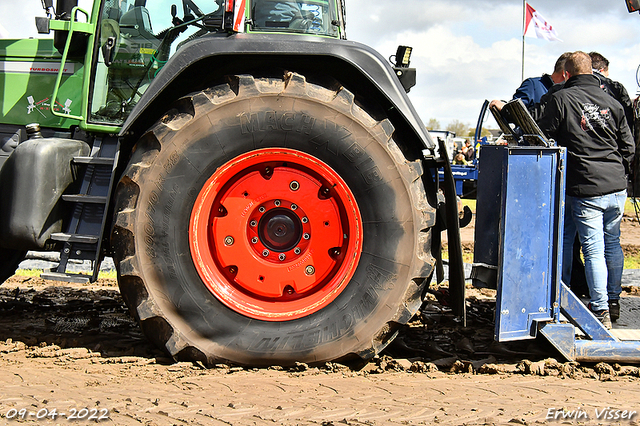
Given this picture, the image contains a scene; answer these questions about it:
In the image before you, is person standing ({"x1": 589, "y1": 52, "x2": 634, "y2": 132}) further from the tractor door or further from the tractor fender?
the tractor door

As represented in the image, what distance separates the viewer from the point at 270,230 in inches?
109

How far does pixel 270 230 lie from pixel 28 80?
2.02m

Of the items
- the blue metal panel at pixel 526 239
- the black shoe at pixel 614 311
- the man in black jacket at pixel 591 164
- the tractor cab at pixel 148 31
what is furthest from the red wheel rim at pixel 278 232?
the black shoe at pixel 614 311

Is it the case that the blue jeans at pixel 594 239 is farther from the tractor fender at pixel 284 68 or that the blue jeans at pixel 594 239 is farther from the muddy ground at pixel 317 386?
the tractor fender at pixel 284 68

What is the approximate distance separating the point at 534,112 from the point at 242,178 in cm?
234

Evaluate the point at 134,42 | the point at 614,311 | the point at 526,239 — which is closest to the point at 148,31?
the point at 134,42

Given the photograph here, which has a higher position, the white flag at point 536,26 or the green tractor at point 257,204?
the white flag at point 536,26

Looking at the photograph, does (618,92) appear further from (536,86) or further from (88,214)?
(88,214)

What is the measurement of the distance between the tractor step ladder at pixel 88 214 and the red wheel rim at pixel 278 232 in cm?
58

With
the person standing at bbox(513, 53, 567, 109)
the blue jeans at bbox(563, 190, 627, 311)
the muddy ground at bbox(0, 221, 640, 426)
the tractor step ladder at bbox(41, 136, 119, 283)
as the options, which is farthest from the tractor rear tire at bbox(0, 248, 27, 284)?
the person standing at bbox(513, 53, 567, 109)

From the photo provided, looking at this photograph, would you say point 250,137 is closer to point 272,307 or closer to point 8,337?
point 272,307

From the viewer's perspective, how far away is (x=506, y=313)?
271 cm

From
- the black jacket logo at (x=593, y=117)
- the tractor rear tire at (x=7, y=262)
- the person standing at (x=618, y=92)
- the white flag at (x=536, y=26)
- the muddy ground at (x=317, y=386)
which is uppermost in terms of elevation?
the white flag at (x=536, y=26)

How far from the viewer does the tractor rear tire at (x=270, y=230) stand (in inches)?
103
